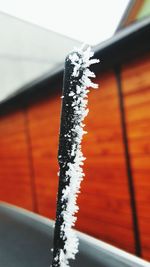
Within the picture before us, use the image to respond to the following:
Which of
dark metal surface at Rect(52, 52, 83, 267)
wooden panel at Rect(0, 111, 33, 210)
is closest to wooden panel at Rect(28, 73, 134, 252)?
wooden panel at Rect(0, 111, 33, 210)

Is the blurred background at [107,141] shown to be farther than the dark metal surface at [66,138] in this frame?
Yes

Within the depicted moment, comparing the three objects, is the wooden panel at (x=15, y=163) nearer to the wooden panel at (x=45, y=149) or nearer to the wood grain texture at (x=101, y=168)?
the wooden panel at (x=45, y=149)

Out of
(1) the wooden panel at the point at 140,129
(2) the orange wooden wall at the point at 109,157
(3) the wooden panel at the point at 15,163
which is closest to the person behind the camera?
(1) the wooden panel at the point at 140,129

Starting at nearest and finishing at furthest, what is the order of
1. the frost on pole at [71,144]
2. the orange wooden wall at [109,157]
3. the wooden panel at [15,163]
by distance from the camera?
the frost on pole at [71,144]
the orange wooden wall at [109,157]
the wooden panel at [15,163]

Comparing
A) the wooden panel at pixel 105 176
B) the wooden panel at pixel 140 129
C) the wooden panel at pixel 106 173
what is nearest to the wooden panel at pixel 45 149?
the wooden panel at pixel 105 176

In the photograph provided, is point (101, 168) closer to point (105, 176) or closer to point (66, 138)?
point (105, 176)

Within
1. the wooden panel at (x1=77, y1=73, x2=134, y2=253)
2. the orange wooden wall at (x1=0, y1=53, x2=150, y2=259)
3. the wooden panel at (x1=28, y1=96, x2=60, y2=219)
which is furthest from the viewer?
the wooden panel at (x1=28, y1=96, x2=60, y2=219)

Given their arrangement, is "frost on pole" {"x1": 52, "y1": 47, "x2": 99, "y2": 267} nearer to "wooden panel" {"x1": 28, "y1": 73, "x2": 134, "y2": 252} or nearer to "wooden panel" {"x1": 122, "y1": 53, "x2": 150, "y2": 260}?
"wooden panel" {"x1": 122, "y1": 53, "x2": 150, "y2": 260}
